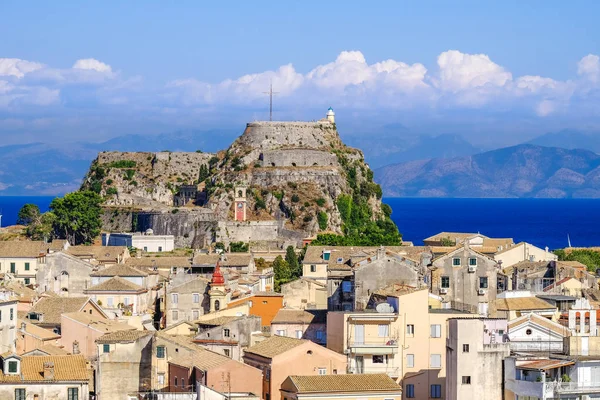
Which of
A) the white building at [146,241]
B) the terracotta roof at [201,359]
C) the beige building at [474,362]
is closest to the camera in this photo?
the beige building at [474,362]

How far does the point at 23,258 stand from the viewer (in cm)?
8950

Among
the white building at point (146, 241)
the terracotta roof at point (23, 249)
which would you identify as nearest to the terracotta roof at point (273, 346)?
the terracotta roof at point (23, 249)

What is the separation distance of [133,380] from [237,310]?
16616 mm

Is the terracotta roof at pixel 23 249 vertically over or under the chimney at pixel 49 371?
over

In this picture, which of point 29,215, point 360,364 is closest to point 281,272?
point 360,364

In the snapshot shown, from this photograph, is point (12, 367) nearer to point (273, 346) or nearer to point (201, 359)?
point (201, 359)

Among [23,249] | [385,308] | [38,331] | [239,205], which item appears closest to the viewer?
[385,308]

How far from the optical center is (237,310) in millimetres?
65625

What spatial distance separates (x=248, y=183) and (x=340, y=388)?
90.1 metres

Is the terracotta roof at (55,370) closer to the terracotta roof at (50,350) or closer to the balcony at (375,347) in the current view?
the terracotta roof at (50,350)

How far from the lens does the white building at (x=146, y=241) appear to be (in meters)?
115

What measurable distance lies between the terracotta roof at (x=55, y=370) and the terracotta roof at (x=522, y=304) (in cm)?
1911

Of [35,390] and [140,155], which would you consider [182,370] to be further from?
[140,155]

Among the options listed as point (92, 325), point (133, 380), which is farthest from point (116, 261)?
point (133, 380)
